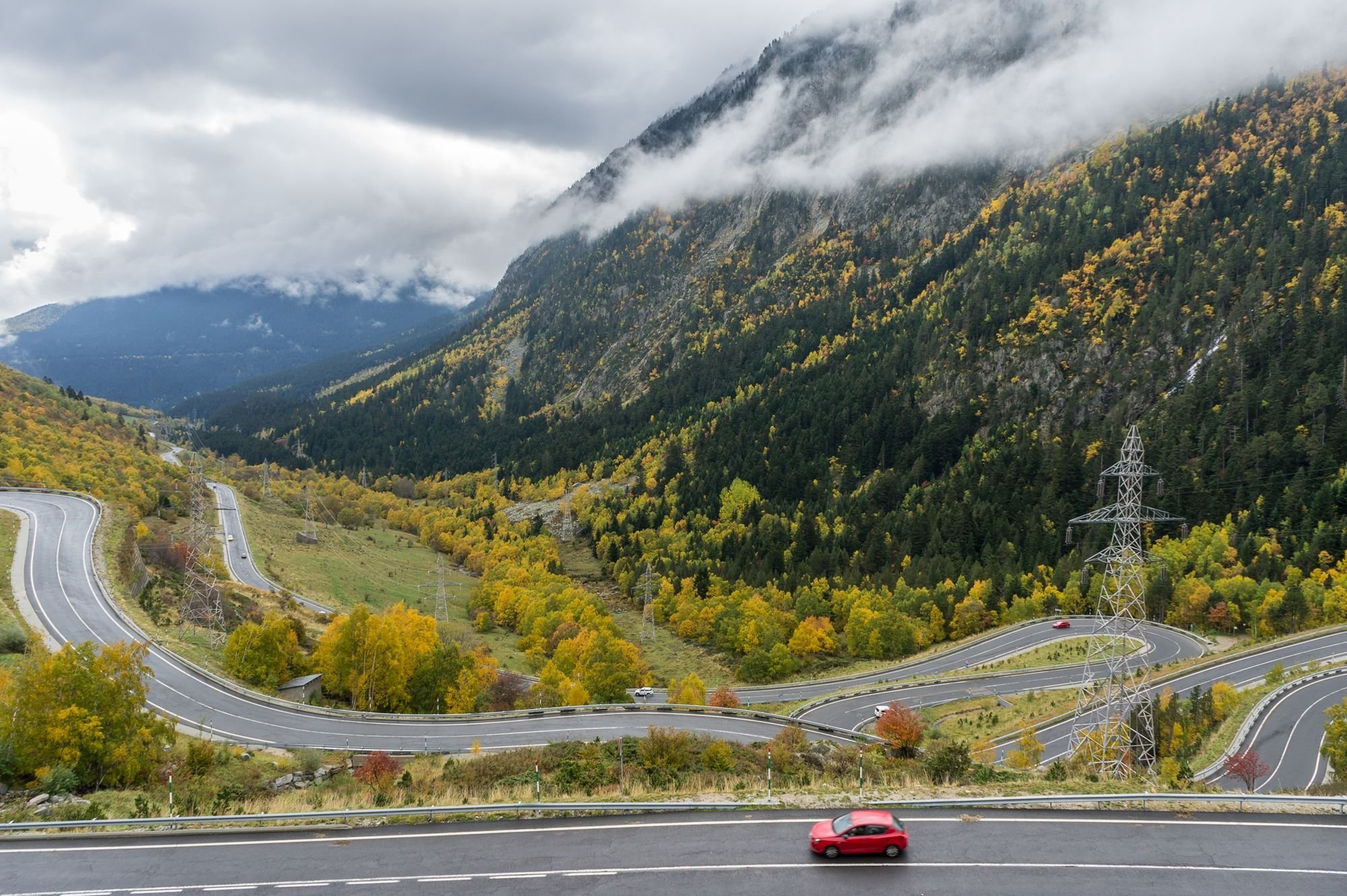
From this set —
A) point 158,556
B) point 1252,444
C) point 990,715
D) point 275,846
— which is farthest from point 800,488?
point 275,846

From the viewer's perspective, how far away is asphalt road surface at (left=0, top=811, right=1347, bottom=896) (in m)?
16.8

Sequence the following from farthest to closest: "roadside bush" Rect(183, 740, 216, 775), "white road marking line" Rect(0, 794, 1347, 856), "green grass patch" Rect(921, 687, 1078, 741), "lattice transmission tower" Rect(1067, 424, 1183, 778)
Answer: "green grass patch" Rect(921, 687, 1078, 741)
"lattice transmission tower" Rect(1067, 424, 1183, 778)
"roadside bush" Rect(183, 740, 216, 775)
"white road marking line" Rect(0, 794, 1347, 856)

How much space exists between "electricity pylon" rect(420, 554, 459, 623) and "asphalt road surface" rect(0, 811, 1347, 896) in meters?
67.9

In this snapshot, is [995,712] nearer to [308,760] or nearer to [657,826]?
[657,826]

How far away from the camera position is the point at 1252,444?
108 metres

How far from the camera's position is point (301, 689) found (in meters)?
48.5

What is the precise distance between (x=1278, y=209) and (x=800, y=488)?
124 meters

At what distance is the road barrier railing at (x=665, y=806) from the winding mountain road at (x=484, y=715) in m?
21.0

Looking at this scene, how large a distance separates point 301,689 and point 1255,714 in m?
68.0

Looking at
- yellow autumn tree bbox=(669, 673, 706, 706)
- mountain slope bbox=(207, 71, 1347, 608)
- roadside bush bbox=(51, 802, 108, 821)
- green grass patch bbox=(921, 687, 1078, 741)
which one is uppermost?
mountain slope bbox=(207, 71, 1347, 608)

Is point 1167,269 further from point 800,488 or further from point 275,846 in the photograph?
point 275,846

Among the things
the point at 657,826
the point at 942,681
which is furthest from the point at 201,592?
the point at 942,681

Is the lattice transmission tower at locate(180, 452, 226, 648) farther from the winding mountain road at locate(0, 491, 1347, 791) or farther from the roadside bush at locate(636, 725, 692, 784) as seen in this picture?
the roadside bush at locate(636, 725, 692, 784)

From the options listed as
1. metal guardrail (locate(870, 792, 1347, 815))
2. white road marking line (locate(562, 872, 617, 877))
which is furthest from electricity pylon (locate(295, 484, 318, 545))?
metal guardrail (locate(870, 792, 1347, 815))
